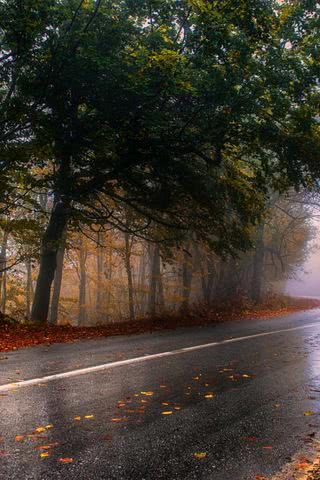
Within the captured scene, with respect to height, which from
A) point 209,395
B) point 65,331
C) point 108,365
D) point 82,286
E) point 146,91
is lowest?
point 209,395

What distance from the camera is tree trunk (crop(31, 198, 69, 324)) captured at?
14172 mm

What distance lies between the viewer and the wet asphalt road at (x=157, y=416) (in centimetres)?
347

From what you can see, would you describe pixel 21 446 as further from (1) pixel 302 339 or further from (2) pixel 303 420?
(1) pixel 302 339

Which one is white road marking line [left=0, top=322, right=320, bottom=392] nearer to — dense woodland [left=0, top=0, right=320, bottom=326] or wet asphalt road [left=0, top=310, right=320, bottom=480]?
wet asphalt road [left=0, top=310, right=320, bottom=480]

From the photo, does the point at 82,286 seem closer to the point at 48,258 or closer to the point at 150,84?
the point at 48,258

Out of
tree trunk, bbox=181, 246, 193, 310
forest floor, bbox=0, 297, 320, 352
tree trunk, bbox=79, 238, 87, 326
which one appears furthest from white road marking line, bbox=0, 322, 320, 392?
tree trunk, bbox=79, 238, 87, 326

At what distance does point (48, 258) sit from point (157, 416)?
34.6 feet

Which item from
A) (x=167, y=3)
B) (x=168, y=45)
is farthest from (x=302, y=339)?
(x=167, y=3)

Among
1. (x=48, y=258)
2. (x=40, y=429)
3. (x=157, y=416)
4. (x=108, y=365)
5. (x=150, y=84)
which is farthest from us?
(x=48, y=258)

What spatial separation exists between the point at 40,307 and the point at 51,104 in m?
6.59

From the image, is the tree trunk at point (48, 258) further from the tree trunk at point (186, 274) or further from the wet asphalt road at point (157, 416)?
the tree trunk at point (186, 274)

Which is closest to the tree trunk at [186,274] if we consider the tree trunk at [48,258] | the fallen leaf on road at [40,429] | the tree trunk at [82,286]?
the tree trunk at [82,286]

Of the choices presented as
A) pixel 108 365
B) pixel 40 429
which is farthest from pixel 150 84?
pixel 40 429

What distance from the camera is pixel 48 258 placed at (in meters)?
14.5
